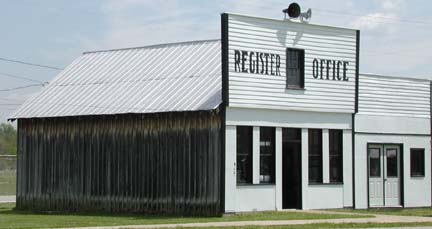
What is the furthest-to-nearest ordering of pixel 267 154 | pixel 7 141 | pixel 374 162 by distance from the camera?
pixel 7 141
pixel 374 162
pixel 267 154

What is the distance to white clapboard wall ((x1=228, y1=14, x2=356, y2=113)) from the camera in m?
29.8

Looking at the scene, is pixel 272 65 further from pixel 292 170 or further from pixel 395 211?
pixel 395 211

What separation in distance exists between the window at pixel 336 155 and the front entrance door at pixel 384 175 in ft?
6.00

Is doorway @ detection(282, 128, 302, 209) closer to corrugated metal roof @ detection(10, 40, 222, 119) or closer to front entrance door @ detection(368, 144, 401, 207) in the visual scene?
corrugated metal roof @ detection(10, 40, 222, 119)

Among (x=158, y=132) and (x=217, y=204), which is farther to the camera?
(x=158, y=132)

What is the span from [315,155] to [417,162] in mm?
5859

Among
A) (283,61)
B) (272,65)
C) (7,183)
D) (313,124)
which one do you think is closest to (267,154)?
(313,124)

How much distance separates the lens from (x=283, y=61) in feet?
102

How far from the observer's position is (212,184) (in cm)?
2966

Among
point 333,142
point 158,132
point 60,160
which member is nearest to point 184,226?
point 158,132

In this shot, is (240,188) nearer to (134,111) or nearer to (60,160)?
(134,111)

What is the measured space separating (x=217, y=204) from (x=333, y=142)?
589 cm

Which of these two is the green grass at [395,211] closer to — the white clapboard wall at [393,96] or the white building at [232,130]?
the white building at [232,130]

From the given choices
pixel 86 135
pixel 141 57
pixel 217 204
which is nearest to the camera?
pixel 217 204
